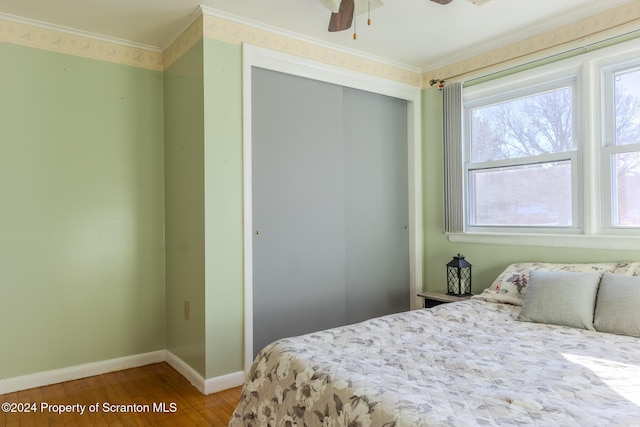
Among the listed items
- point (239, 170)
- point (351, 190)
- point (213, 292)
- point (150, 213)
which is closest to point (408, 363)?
point (213, 292)

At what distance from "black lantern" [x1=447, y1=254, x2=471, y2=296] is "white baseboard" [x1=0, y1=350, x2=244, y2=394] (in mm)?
1837

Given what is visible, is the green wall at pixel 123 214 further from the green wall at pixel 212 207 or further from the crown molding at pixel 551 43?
the crown molding at pixel 551 43

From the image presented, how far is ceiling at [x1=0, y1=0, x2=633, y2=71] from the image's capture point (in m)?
2.58

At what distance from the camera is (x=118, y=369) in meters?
3.02

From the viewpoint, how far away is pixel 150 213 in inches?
126

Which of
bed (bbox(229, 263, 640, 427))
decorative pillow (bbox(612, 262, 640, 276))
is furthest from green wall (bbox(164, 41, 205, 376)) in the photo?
decorative pillow (bbox(612, 262, 640, 276))

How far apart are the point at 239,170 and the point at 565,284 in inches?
85.0

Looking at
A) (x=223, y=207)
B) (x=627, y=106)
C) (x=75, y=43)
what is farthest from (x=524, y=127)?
(x=75, y=43)

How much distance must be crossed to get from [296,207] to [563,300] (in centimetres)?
185

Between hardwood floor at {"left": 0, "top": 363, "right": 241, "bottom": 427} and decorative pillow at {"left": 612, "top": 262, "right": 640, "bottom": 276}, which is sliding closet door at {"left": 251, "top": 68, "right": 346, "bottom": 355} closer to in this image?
hardwood floor at {"left": 0, "top": 363, "right": 241, "bottom": 427}

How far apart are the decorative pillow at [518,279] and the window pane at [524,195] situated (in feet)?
1.32

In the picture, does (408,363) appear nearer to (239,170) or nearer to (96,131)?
(239,170)

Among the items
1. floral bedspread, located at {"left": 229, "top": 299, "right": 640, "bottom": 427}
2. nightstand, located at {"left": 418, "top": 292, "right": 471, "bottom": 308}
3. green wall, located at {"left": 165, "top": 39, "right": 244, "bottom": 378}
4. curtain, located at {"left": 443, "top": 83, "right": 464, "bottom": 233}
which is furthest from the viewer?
curtain, located at {"left": 443, "top": 83, "right": 464, "bottom": 233}

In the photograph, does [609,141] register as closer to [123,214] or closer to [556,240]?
[556,240]
